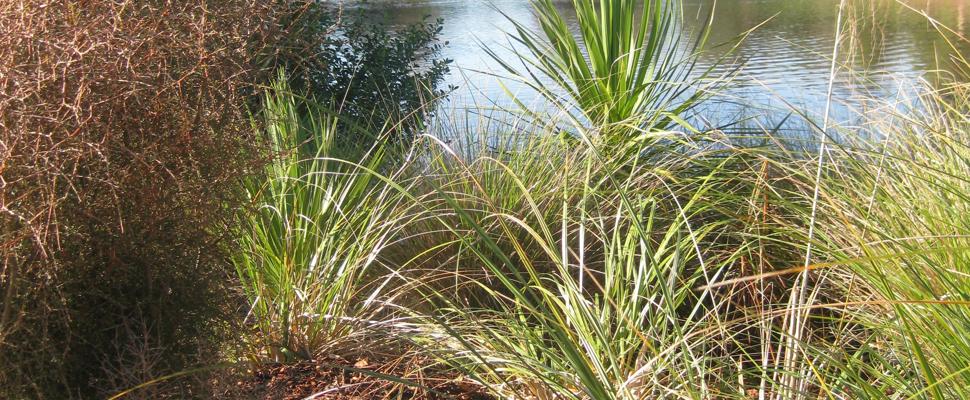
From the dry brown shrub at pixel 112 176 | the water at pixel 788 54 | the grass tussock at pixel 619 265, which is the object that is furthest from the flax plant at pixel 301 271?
the water at pixel 788 54

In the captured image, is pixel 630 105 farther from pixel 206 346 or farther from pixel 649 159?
pixel 206 346

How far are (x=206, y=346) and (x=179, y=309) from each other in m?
0.11

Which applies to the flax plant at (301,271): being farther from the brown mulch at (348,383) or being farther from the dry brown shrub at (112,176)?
the dry brown shrub at (112,176)

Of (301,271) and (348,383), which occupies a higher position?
(301,271)

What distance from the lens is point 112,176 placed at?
5.80 feet

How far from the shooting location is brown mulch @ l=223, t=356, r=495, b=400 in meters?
2.35

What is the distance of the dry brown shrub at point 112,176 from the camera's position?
5.47 ft

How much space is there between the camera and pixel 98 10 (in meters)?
1.82

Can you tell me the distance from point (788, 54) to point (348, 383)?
A: 5184 mm

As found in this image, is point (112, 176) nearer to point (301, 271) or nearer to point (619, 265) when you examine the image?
point (301, 271)

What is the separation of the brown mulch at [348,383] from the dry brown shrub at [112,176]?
0.37 m

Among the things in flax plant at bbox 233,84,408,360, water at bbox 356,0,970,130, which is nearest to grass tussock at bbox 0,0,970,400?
flax plant at bbox 233,84,408,360

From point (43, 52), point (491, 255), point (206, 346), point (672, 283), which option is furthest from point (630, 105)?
point (43, 52)

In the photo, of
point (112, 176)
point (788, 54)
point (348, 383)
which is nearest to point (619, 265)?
point (348, 383)
